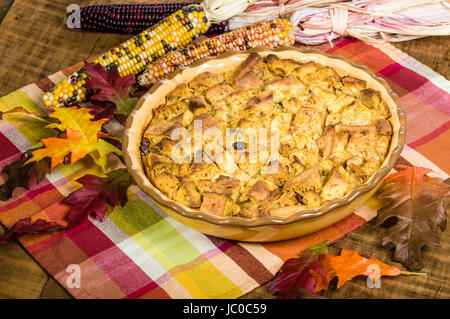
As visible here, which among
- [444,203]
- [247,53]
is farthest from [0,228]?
[444,203]

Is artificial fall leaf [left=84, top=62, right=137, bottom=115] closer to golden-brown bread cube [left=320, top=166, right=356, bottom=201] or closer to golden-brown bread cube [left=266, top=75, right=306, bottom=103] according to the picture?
golden-brown bread cube [left=266, top=75, right=306, bottom=103]

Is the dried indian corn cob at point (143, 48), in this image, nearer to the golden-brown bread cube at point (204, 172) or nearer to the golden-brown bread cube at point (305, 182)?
the golden-brown bread cube at point (204, 172)

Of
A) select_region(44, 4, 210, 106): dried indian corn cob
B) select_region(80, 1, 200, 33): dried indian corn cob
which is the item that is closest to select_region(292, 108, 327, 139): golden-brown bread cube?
select_region(44, 4, 210, 106): dried indian corn cob

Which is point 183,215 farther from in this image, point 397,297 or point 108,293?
point 397,297

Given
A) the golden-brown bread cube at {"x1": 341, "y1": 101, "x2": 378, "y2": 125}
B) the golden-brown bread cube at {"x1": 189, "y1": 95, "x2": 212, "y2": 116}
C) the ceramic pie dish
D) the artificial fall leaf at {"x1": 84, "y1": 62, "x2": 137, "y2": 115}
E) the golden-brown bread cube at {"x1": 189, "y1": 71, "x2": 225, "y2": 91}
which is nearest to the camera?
the ceramic pie dish

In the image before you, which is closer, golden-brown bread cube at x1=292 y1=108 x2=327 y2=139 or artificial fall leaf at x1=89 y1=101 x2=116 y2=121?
golden-brown bread cube at x1=292 y1=108 x2=327 y2=139

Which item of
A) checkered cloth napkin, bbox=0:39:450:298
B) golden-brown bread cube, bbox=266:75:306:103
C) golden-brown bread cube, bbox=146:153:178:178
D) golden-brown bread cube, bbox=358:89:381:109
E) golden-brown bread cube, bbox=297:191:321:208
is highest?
golden-brown bread cube, bbox=266:75:306:103
